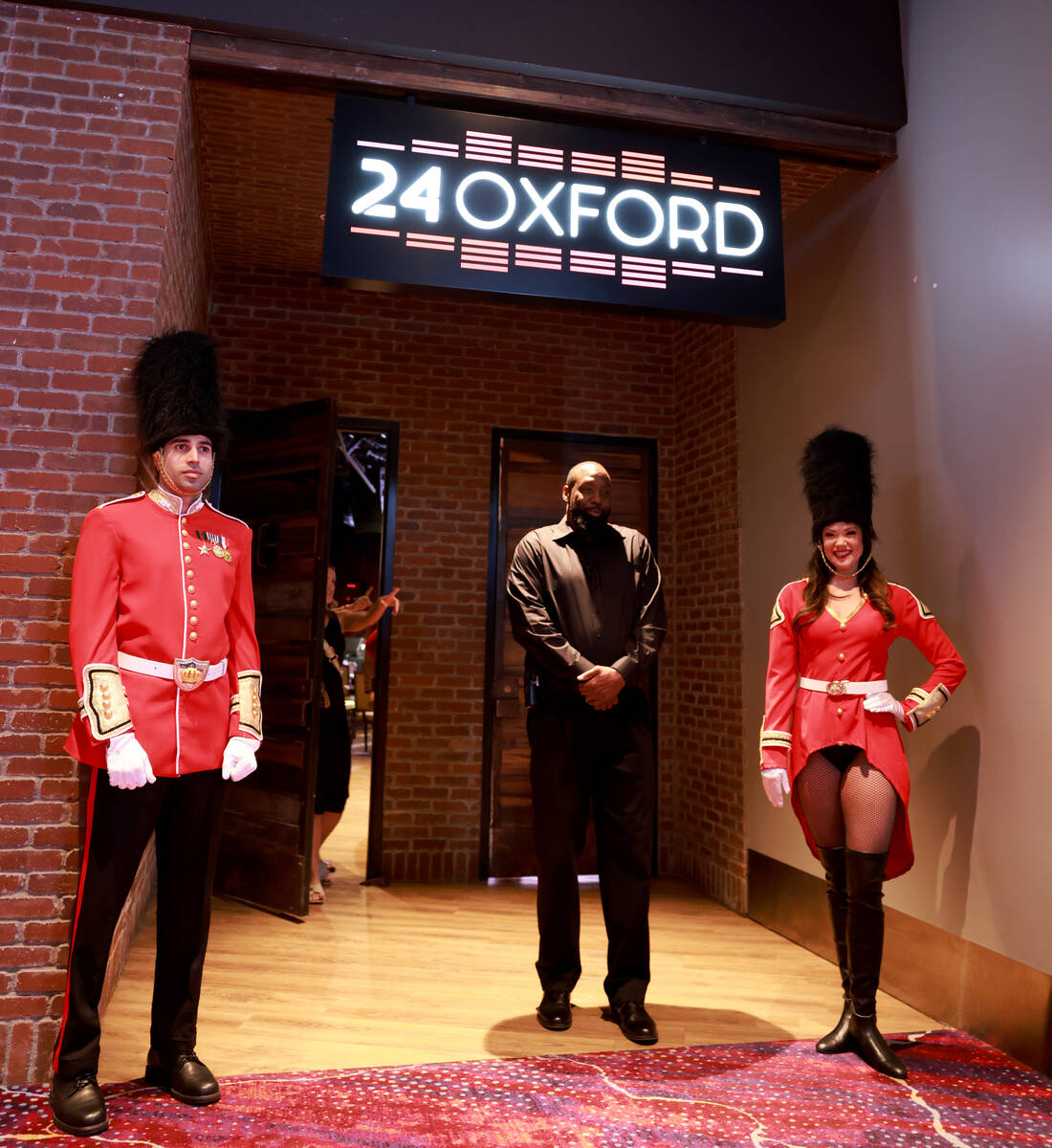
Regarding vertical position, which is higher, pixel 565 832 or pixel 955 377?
pixel 955 377

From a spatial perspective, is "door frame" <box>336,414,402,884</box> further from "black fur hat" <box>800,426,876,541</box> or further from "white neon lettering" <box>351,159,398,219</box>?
"black fur hat" <box>800,426,876,541</box>

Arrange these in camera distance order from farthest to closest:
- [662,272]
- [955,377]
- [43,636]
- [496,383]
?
1. [496,383]
2. [955,377]
3. [662,272]
4. [43,636]

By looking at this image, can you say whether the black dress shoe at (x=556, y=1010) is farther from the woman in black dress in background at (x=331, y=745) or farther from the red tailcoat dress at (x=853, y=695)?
A: the woman in black dress in background at (x=331, y=745)

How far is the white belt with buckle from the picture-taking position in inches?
89.8

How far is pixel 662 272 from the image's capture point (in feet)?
9.73

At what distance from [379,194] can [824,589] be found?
1.95m

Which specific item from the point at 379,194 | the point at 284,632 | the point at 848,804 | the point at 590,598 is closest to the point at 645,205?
the point at 379,194

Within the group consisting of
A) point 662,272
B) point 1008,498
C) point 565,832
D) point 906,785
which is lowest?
point 565,832

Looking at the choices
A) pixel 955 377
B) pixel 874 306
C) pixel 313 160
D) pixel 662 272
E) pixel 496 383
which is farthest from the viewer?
pixel 496 383

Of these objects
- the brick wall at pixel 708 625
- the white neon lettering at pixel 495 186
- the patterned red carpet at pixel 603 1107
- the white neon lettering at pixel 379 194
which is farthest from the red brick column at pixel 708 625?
the white neon lettering at pixel 379 194

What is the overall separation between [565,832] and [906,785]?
1085 mm

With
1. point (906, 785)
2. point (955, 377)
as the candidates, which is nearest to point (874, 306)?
point (955, 377)

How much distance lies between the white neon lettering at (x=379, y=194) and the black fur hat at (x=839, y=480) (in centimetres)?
166

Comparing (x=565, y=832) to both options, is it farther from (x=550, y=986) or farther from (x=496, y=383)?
(x=496, y=383)
